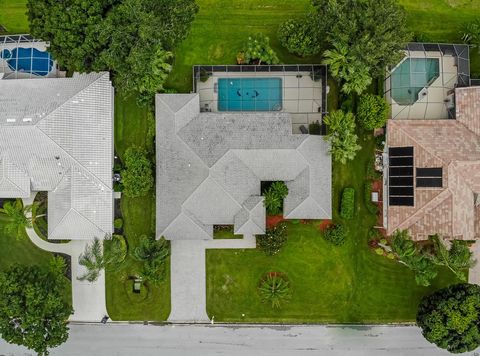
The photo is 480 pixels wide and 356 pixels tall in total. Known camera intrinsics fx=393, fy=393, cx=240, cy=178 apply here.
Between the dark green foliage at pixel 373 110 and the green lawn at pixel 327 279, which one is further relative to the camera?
the green lawn at pixel 327 279

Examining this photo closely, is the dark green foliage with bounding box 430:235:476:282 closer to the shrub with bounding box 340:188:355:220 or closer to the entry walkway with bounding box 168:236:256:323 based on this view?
the shrub with bounding box 340:188:355:220

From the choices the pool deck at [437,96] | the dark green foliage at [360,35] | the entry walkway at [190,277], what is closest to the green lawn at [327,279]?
the entry walkway at [190,277]

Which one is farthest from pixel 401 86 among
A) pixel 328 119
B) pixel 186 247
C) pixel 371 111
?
pixel 186 247

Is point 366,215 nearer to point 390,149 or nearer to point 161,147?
point 390,149

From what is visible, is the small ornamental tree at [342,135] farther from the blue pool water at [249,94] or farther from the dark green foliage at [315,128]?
the blue pool water at [249,94]

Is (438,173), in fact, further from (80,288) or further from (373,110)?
(80,288)
